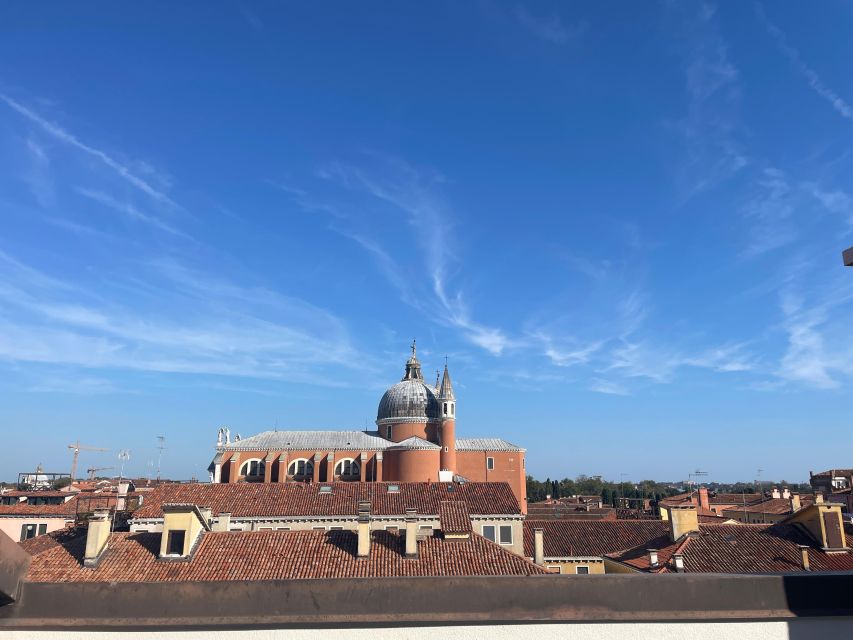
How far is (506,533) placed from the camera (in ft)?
92.3

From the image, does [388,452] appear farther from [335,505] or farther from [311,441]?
[335,505]

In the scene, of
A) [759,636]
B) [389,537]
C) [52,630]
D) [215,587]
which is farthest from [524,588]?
[389,537]

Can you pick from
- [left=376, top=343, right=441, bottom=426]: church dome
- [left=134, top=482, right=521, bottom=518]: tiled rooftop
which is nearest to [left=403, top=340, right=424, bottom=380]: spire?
[left=376, top=343, right=441, bottom=426]: church dome

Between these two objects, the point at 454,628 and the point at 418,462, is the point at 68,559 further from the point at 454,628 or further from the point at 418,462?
the point at 418,462

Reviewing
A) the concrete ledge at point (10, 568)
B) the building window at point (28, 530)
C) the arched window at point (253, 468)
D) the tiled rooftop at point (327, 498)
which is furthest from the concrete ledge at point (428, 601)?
the arched window at point (253, 468)

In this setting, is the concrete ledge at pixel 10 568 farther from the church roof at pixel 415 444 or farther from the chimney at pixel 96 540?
the church roof at pixel 415 444

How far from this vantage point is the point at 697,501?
5556cm

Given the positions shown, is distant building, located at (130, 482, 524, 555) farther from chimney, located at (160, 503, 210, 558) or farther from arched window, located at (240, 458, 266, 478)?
arched window, located at (240, 458, 266, 478)

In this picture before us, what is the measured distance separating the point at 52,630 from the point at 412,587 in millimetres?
1946

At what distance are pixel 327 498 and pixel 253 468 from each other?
25.4 metres

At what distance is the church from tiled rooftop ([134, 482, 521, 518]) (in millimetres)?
19153

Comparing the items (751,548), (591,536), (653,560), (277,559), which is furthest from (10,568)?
(591,536)

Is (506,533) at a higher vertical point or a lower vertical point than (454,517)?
lower

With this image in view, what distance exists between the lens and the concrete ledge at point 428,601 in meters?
3.52
